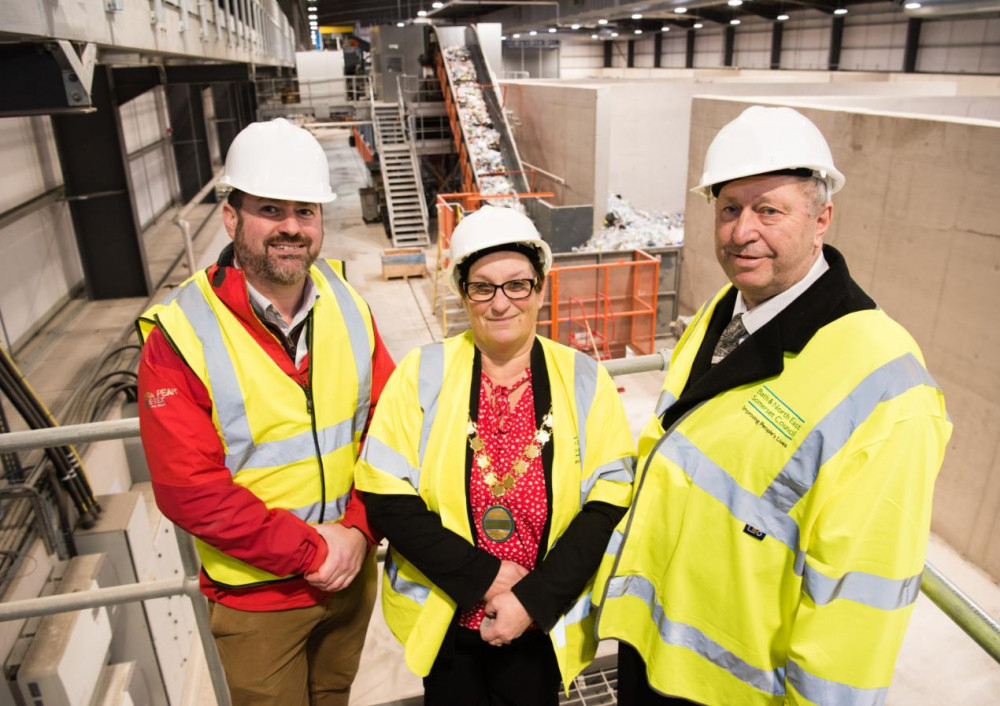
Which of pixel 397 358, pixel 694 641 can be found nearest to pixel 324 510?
pixel 694 641

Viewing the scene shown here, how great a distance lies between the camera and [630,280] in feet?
33.7

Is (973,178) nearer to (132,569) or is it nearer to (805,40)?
(132,569)

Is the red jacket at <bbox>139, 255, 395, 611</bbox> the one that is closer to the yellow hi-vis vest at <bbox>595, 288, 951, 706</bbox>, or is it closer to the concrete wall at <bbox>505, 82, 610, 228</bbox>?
the yellow hi-vis vest at <bbox>595, 288, 951, 706</bbox>

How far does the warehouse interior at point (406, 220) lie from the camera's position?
15.3 ft

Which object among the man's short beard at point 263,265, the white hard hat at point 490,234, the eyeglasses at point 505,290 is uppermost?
the white hard hat at point 490,234

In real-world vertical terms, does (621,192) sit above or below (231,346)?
below

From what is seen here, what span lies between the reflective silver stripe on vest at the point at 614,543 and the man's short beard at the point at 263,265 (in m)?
1.14

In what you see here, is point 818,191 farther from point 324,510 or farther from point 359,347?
point 324,510

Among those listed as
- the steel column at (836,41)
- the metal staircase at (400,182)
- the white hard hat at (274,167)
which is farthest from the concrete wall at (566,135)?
the white hard hat at (274,167)

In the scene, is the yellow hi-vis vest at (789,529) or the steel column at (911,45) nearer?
the yellow hi-vis vest at (789,529)

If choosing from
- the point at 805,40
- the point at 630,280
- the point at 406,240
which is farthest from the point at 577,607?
the point at 805,40

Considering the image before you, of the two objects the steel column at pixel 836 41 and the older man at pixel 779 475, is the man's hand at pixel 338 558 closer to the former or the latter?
the older man at pixel 779 475

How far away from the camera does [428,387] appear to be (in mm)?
1874

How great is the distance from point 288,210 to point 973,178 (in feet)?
19.0
